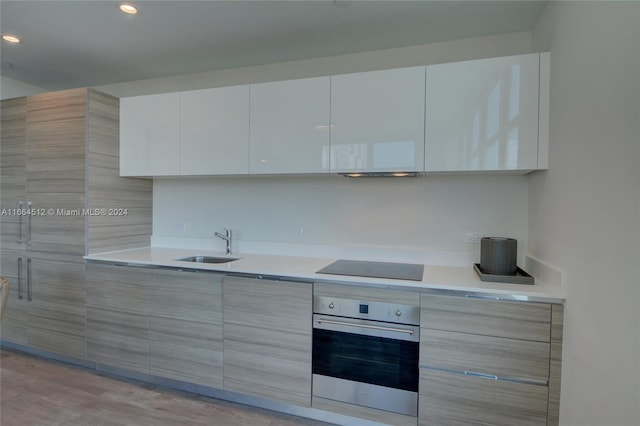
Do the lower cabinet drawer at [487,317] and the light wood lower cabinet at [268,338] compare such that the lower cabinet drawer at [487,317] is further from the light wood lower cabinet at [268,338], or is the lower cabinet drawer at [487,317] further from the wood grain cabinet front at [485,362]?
the light wood lower cabinet at [268,338]

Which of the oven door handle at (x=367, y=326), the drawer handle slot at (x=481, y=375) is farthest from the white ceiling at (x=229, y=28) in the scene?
the drawer handle slot at (x=481, y=375)

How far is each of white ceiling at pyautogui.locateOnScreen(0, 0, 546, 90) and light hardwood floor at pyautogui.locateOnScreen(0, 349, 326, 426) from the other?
254cm

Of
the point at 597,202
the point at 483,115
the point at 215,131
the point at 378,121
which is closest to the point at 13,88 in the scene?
the point at 215,131

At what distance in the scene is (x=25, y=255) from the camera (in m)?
2.72

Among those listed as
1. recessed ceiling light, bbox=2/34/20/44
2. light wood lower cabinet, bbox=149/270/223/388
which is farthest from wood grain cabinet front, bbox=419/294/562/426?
recessed ceiling light, bbox=2/34/20/44

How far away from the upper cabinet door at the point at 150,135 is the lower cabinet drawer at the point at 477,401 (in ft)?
7.64

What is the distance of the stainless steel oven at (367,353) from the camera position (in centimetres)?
178

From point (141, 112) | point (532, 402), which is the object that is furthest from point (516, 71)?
point (141, 112)

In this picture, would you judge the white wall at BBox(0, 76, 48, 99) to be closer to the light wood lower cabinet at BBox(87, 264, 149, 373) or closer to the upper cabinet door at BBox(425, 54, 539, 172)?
the light wood lower cabinet at BBox(87, 264, 149, 373)

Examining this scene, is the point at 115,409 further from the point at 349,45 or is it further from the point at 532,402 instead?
the point at 349,45

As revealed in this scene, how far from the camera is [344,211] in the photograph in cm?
255

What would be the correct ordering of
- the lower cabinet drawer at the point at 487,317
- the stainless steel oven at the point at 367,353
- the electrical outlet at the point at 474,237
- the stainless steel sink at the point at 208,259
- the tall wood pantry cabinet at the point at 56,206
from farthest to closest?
the stainless steel sink at the point at 208,259 < the tall wood pantry cabinet at the point at 56,206 < the electrical outlet at the point at 474,237 < the stainless steel oven at the point at 367,353 < the lower cabinet drawer at the point at 487,317

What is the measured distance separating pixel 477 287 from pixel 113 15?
275cm

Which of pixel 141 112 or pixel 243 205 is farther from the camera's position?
pixel 243 205
